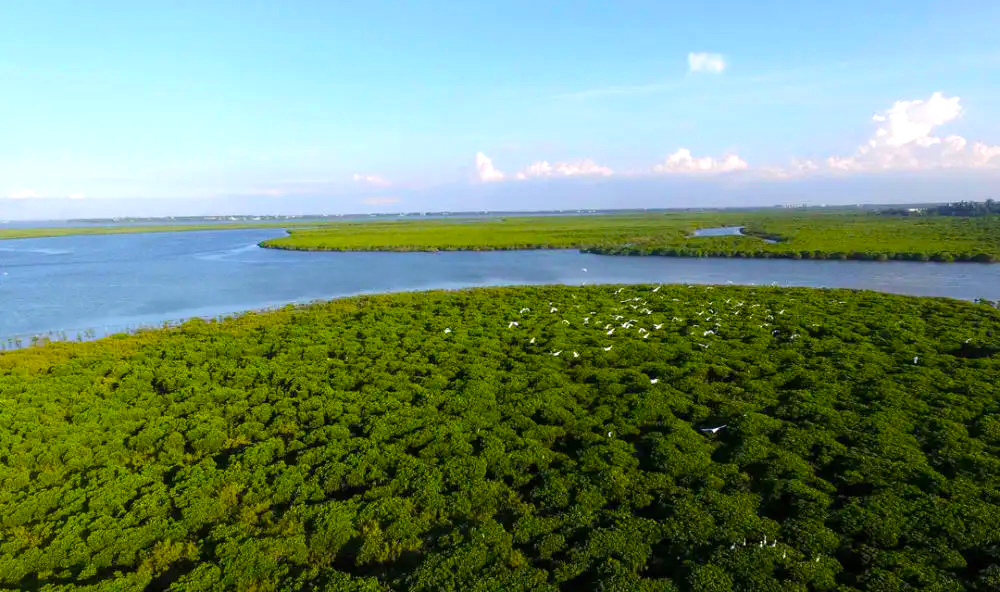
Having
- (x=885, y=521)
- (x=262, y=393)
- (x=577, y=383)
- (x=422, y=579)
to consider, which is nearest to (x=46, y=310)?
(x=262, y=393)

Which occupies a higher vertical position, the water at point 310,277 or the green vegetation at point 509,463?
the water at point 310,277

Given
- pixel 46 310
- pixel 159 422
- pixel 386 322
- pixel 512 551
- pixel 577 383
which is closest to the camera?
pixel 512 551

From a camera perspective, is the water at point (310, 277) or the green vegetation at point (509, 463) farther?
the water at point (310, 277)

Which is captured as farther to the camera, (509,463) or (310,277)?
(310,277)

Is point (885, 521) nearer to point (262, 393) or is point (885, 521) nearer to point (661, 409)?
point (661, 409)
